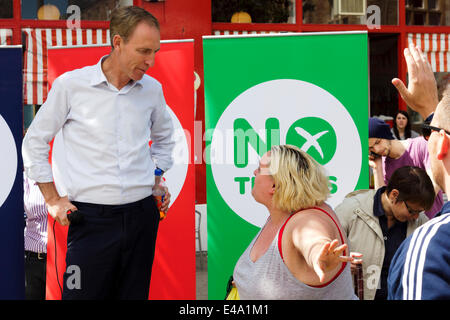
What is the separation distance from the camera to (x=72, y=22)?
6.88 m

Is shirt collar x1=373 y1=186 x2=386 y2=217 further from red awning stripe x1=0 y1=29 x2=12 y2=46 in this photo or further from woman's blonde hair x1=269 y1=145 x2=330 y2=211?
red awning stripe x1=0 y1=29 x2=12 y2=46

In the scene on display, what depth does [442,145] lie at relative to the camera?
5.34 feet

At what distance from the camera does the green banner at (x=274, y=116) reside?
389 cm

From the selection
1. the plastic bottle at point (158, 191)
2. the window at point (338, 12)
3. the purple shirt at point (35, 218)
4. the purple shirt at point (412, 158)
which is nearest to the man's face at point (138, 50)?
the plastic bottle at point (158, 191)

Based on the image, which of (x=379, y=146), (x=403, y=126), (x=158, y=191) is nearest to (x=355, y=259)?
(x=158, y=191)

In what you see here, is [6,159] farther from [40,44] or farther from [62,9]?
[62,9]

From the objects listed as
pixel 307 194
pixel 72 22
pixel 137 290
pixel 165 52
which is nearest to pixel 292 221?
pixel 307 194

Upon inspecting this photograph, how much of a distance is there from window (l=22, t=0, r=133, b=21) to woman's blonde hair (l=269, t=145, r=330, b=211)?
515cm

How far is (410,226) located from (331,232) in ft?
4.86

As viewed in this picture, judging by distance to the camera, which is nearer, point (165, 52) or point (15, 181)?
point (15, 181)

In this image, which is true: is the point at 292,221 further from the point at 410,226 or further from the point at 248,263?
the point at 410,226

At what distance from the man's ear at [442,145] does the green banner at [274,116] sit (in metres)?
2.24

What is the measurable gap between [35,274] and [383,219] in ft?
7.74

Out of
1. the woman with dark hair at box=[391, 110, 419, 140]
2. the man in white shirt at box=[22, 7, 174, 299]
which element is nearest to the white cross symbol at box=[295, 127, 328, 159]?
the man in white shirt at box=[22, 7, 174, 299]
